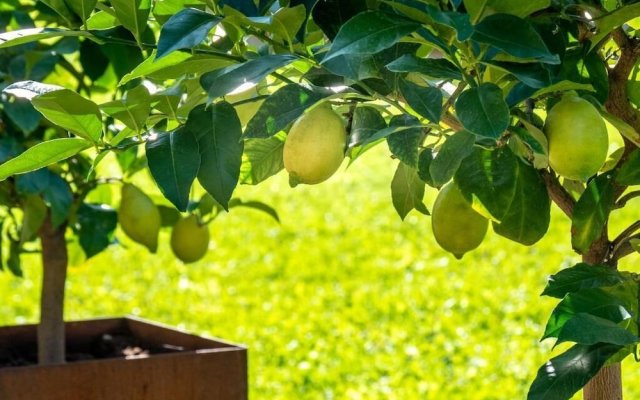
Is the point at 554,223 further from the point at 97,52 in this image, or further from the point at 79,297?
the point at 97,52

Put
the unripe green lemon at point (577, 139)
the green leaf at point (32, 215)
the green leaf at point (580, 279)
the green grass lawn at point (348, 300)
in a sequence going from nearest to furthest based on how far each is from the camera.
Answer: the unripe green lemon at point (577, 139) → the green leaf at point (580, 279) → the green leaf at point (32, 215) → the green grass lawn at point (348, 300)

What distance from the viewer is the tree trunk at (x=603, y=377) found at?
1.19 meters

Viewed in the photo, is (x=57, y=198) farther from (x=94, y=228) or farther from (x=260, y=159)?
(x=260, y=159)

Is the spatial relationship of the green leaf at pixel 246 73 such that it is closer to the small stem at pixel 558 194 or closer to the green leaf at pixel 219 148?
the green leaf at pixel 219 148

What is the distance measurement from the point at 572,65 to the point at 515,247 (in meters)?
3.52

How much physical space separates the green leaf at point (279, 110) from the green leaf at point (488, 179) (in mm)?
142

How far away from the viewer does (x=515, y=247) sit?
4461 millimetres

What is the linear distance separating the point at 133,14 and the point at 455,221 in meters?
0.35

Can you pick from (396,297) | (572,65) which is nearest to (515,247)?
(396,297)

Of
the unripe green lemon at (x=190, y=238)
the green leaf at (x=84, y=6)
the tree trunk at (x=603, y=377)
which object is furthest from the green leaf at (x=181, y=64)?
the unripe green lemon at (x=190, y=238)

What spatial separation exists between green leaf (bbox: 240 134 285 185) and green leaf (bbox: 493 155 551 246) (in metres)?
0.23

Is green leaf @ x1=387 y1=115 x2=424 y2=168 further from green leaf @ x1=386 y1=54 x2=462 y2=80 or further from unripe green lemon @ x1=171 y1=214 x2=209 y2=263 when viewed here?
unripe green lemon @ x1=171 y1=214 x2=209 y2=263

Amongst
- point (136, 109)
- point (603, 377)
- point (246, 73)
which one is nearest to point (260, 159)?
point (136, 109)

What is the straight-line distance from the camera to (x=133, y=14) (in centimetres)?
97
